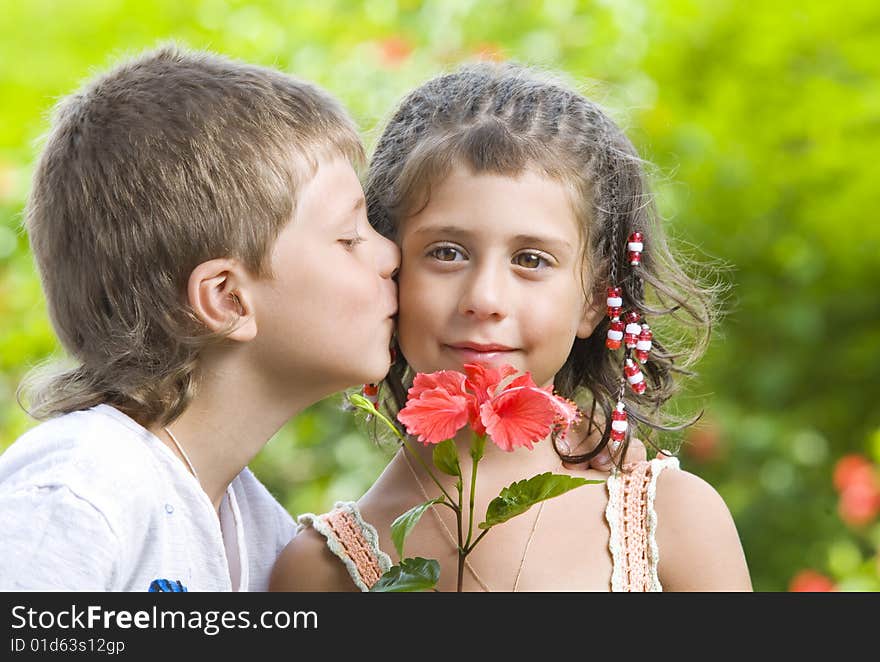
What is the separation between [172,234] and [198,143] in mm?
157

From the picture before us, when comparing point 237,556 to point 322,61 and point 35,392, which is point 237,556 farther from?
point 322,61

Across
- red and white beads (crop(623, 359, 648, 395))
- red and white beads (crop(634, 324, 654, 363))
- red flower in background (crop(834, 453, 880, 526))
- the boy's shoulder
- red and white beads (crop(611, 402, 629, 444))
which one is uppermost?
red flower in background (crop(834, 453, 880, 526))

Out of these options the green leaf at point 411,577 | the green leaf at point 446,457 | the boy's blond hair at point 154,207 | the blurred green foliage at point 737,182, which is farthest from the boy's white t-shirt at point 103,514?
the blurred green foliage at point 737,182

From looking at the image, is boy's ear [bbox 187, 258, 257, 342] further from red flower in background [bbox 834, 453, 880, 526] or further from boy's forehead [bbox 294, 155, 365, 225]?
red flower in background [bbox 834, 453, 880, 526]

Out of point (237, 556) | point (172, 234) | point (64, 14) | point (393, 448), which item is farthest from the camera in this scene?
point (64, 14)

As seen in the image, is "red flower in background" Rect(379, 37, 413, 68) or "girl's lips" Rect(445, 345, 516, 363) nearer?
"girl's lips" Rect(445, 345, 516, 363)

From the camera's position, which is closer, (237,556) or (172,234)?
(172,234)

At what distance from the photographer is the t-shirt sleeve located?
1627 millimetres

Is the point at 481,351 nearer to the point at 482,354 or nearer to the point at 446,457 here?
the point at 482,354

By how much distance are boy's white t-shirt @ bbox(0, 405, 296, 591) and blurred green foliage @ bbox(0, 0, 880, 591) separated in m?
1.79

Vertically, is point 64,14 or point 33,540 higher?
point 64,14

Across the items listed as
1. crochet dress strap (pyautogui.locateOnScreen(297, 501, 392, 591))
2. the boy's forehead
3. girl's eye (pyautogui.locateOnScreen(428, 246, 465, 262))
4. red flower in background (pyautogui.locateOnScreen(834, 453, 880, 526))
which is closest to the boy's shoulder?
crochet dress strap (pyautogui.locateOnScreen(297, 501, 392, 591))

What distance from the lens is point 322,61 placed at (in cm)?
393

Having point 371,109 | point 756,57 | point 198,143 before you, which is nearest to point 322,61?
point 371,109
